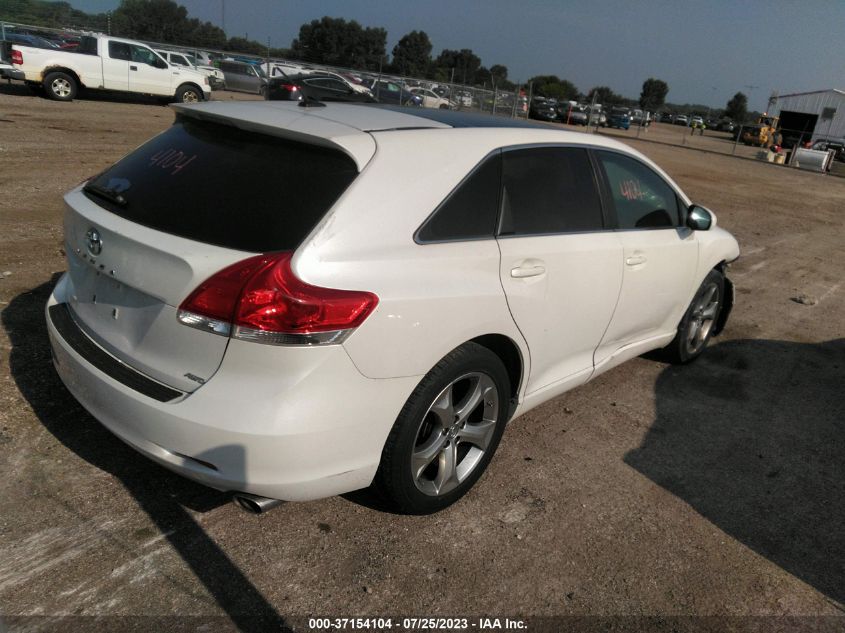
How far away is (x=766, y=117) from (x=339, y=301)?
2516 inches

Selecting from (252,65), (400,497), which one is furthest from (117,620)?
(252,65)

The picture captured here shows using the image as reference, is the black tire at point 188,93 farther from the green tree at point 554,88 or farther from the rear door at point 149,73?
the green tree at point 554,88

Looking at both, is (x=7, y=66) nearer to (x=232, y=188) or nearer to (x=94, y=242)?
(x=94, y=242)

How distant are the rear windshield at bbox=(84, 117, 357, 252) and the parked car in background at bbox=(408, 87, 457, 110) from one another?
29.7 metres

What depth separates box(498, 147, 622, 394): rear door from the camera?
3.07 meters

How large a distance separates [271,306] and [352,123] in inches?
40.0

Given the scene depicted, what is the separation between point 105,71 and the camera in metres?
19.3

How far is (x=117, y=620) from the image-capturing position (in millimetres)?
2270

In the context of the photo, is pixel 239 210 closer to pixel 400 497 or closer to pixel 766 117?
pixel 400 497

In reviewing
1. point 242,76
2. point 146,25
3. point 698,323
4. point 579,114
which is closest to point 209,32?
point 146,25

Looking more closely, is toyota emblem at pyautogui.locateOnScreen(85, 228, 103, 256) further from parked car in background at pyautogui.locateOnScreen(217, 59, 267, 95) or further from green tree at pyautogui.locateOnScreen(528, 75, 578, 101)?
green tree at pyautogui.locateOnScreen(528, 75, 578, 101)

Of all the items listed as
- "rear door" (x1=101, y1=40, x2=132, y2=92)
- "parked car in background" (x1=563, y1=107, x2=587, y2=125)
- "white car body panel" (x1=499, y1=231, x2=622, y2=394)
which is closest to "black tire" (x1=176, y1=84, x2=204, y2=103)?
"rear door" (x1=101, y1=40, x2=132, y2=92)

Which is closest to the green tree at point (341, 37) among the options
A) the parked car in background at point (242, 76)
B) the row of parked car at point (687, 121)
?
the parked car in background at point (242, 76)

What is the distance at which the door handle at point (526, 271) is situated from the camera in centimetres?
299
